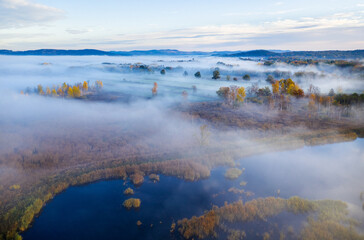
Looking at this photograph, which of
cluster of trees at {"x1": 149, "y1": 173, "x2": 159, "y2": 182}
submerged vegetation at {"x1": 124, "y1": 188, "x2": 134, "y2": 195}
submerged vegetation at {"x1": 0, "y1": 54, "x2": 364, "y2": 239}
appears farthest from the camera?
cluster of trees at {"x1": 149, "y1": 173, "x2": 159, "y2": 182}

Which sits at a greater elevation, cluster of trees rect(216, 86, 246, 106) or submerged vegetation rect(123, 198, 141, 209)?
cluster of trees rect(216, 86, 246, 106)

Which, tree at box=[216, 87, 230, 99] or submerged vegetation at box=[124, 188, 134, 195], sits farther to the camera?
tree at box=[216, 87, 230, 99]

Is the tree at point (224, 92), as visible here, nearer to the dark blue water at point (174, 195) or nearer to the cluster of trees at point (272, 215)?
the dark blue water at point (174, 195)

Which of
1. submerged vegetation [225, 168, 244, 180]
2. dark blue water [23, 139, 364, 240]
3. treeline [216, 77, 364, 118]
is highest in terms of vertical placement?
treeline [216, 77, 364, 118]

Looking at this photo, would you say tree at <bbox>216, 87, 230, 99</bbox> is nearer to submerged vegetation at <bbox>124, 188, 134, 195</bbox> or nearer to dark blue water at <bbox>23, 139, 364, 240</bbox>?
dark blue water at <bbox>23, 139, 364, 240</bbox>

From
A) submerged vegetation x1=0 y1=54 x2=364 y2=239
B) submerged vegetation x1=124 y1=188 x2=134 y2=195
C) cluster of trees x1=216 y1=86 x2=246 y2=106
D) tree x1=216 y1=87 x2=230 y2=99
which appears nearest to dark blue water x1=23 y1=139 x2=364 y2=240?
submerged vegetation x1=124 y1=188 x2=134 y2=195

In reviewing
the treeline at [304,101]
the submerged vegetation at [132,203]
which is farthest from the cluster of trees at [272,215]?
the treeline at [304,101]
